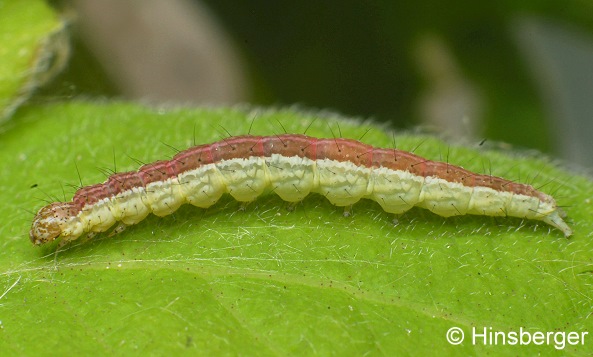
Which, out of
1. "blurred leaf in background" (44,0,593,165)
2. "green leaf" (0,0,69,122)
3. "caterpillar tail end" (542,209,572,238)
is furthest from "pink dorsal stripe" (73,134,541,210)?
"blurred leaf in background" (44,0,593,165)

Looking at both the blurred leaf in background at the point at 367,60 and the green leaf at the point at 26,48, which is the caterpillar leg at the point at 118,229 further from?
the blurred leaf in background at the point at 367,60

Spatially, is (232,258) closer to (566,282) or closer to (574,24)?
(566,282)

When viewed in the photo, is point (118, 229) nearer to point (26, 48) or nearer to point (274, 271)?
point (274, 271)

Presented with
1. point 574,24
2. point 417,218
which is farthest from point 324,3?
point 417,218

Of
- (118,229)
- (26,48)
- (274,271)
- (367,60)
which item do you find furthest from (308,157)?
(367,60)

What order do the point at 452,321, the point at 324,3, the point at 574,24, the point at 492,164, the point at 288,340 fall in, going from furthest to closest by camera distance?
the point at 324,3 < the point at 574,24 < the point at 492,164 < the point at 452,321 < the point at 288,340

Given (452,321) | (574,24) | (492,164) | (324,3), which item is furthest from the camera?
(324,3)
